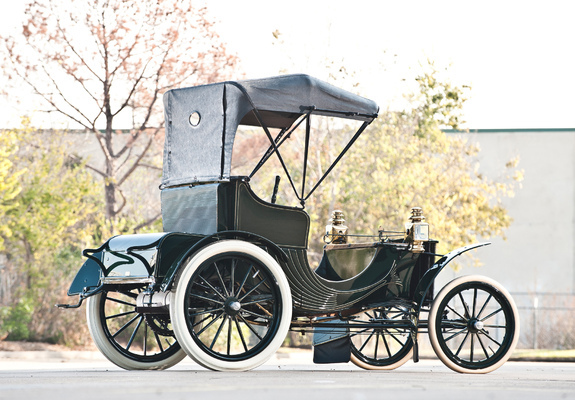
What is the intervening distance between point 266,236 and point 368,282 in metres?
1.35

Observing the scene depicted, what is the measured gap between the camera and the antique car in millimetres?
7246

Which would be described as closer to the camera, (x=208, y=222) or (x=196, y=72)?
(x=208, y=222)

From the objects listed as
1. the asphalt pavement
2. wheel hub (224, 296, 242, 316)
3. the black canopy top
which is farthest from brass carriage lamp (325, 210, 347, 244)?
wheel hub (224, 296, 242, 316)

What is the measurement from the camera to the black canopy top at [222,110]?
7.74 meters

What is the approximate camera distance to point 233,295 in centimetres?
727

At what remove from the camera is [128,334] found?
17609 millimetres

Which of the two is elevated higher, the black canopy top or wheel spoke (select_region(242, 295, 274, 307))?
the black canopy top

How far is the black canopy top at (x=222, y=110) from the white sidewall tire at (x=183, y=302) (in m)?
0.74

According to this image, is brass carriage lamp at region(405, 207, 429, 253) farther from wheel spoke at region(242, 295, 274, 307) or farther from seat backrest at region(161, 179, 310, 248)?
wheel spoke at region(242, 295, 274, 307)

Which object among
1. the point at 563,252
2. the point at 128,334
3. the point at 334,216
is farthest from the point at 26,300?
the point at 563,252

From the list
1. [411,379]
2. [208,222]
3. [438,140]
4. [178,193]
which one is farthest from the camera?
[438,140]

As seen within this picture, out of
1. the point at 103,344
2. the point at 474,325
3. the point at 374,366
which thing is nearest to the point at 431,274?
the point at 474,325

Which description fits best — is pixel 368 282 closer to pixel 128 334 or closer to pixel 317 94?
pixel 317 94

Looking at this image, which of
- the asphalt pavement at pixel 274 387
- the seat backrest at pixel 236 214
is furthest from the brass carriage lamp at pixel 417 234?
the asphalt pavement at pixel 274 387
